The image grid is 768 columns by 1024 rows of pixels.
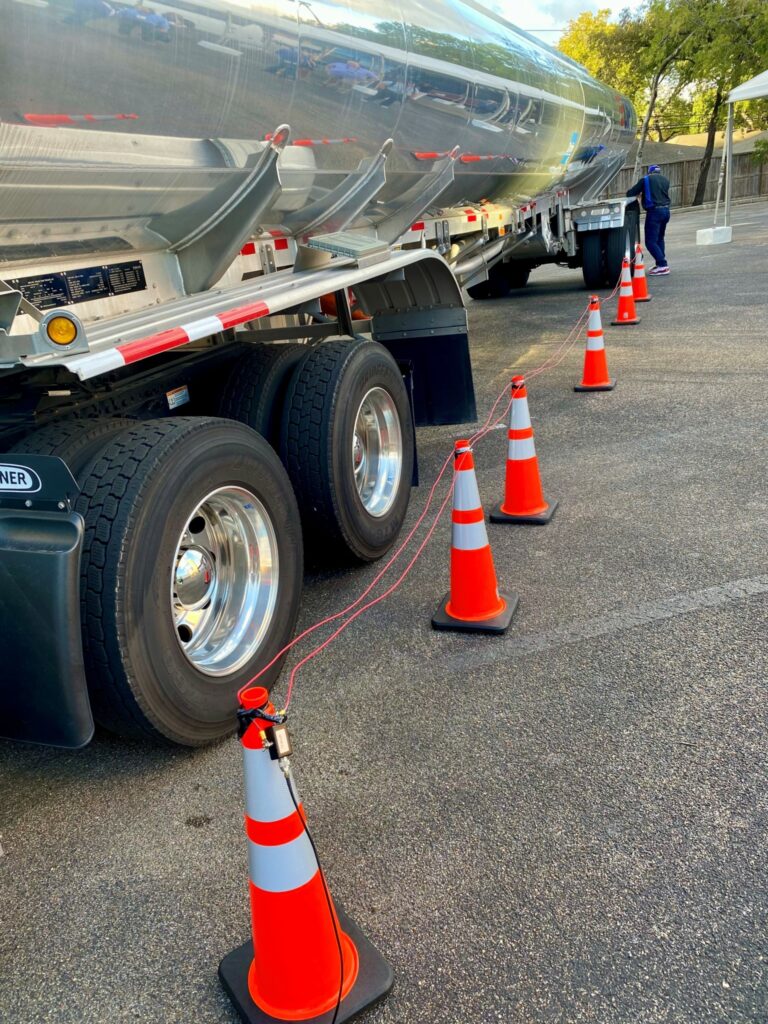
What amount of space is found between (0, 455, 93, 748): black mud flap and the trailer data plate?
0.56 m

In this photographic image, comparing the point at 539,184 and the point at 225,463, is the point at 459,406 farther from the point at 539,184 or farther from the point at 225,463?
the point at 539,184

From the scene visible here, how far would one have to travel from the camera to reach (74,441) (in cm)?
259

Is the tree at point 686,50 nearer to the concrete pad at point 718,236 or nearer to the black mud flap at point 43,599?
the concrete pad at point 718,236

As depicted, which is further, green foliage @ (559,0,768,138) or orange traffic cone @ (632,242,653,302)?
green foliage @ (559,0,768,138)

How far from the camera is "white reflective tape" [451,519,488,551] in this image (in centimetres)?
339

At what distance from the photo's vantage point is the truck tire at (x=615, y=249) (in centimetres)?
1210

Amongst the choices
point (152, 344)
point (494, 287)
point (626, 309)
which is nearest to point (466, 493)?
point (152, 344)

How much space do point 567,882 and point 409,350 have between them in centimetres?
374

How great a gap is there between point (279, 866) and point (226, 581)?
142cm

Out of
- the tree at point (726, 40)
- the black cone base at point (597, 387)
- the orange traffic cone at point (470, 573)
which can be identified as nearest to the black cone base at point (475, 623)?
the orange traffic cone at point (470, 573)

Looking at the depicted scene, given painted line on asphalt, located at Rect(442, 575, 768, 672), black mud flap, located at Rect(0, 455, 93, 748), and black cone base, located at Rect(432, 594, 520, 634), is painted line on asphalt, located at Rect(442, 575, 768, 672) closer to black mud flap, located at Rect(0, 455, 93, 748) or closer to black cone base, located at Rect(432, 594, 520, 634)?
black cone base, located at Rect(432, 594, 520, 634)

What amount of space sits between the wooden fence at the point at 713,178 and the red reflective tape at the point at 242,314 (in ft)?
122

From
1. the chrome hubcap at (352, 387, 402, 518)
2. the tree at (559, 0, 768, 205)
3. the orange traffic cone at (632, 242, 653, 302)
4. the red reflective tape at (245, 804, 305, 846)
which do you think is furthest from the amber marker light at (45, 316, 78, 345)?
→ the tree at (559, 0, 768, 205)

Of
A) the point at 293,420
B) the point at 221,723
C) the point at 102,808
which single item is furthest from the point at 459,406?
the point at 102,808
